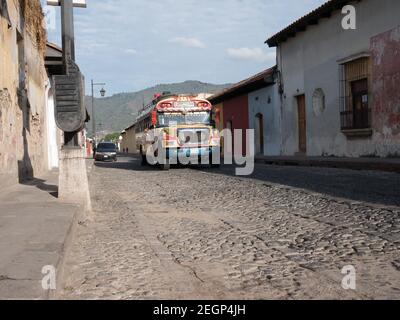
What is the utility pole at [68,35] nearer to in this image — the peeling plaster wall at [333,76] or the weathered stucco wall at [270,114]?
the peeling plaster wall at [333,76]

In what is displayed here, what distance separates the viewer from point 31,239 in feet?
15.4

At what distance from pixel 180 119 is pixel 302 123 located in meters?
7.12

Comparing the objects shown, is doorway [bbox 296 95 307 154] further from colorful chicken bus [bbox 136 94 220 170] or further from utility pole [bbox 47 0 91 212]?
utility pole [bbox 47 0 91 212]

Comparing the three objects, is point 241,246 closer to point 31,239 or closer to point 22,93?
point 31,239

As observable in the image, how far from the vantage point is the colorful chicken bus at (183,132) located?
57.2 ft

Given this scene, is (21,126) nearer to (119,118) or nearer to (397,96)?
(397,96)

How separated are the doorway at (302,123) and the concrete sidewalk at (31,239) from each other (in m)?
16.1

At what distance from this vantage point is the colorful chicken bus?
17.4 m

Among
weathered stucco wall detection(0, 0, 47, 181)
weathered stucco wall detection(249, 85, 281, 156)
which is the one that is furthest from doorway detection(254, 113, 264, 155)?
weathered stucco wall detection(0, 0, 47, 181)

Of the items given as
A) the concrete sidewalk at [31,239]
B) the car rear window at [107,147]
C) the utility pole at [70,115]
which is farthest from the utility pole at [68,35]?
the car rear window at [107,147]

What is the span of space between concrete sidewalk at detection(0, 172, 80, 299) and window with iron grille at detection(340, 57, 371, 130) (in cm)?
1258

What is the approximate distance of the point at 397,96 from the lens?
49.8ft

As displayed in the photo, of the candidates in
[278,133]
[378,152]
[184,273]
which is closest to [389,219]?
[184,273]

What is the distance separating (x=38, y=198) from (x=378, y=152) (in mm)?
12270
